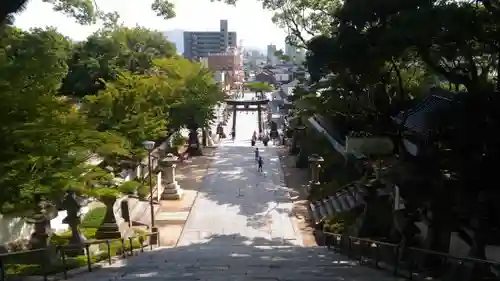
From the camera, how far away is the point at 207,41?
180m

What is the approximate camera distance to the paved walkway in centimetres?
1092

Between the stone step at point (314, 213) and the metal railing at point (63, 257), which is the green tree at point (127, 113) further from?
the stone step at point (314, 213)

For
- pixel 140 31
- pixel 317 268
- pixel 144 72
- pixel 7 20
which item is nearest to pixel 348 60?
pixel 317 268

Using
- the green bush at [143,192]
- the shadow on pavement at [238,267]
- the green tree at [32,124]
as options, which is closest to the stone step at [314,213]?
the shadow on pavement at [238,267]

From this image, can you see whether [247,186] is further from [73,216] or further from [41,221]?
[41,221]

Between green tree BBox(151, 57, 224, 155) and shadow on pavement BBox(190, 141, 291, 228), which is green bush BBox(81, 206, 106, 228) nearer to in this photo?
shadow on pavement BBox(190, 141, 291, 228)

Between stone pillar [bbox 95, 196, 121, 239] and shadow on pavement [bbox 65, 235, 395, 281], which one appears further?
stone pillar [bbox 95, 196, 121, 239]

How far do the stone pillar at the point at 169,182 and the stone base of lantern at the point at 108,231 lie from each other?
8.69 m

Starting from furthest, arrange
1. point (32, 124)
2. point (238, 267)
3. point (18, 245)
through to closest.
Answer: point (18, 245) < point (238, 267) < point (32, 124)

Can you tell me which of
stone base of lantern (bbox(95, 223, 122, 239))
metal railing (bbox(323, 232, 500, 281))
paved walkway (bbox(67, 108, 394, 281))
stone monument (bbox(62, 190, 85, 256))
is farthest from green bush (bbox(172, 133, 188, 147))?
metal railing (bbox(323, 232, 500, 281))

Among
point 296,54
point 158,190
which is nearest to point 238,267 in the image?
point 158,190

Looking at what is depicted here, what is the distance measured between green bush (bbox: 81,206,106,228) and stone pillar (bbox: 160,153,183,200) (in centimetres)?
567

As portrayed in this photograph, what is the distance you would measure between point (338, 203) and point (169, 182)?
9.39m

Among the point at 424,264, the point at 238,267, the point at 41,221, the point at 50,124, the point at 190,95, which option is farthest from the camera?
the point at 190,95
